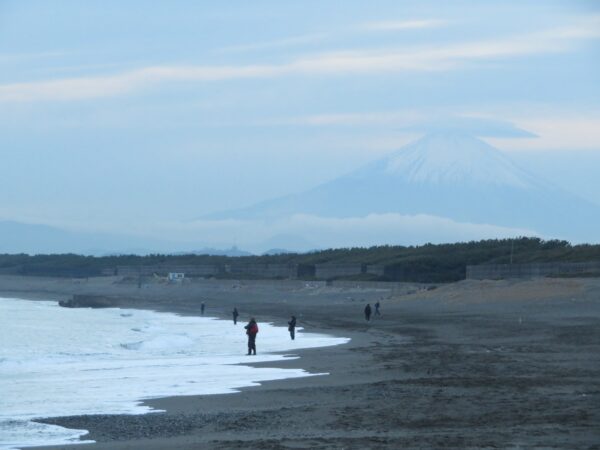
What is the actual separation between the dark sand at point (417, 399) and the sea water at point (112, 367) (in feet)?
2.23

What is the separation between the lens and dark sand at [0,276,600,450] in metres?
10.8

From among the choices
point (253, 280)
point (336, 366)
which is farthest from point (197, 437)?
point (253, 280)

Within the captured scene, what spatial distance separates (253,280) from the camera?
88.0 m

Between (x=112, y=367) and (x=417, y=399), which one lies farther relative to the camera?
(x=112, y=367)

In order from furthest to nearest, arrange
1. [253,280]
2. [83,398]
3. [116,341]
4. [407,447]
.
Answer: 1. [253,280]
2. [116,341]
3. [83,398]
4. [407,447]

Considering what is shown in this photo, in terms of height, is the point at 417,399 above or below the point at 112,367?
above

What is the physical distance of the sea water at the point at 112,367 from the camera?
14031 millimetres

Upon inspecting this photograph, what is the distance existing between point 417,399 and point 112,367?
29.6 feet

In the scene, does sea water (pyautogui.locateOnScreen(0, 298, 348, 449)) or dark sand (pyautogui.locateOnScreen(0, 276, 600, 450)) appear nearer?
dark sand (pyautogui.locateOnScreen(0, 276, 600, 450))

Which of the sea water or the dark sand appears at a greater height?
the dark sand

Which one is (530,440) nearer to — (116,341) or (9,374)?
(9,374)

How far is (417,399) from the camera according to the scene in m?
13.9

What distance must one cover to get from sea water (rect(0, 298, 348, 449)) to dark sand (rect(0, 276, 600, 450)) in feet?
2.23

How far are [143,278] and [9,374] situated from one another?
3303 inches
